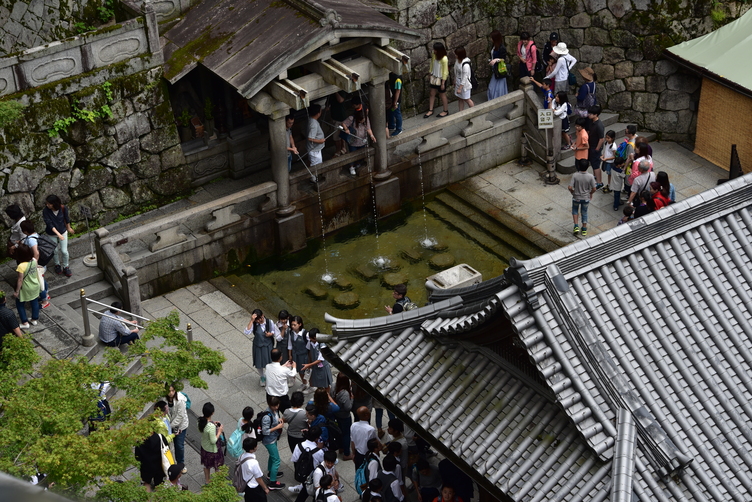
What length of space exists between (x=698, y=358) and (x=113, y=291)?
552 inches

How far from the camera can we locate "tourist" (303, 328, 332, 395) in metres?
21.8

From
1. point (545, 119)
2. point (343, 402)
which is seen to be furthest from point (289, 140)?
point (343, 402)

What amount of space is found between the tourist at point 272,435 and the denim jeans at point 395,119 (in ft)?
37.2

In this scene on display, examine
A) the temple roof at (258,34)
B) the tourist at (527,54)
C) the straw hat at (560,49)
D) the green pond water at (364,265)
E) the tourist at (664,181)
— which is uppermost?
the temple roof at (258,34)

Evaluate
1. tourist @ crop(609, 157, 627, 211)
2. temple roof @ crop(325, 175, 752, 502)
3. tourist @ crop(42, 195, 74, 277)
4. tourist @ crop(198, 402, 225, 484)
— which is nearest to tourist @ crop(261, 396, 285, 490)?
tourist @ crop(198, 402, 225, 484)

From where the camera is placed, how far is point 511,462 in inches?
573

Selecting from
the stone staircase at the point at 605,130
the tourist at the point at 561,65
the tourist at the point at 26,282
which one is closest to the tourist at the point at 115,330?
the tourist at the point at 26,282

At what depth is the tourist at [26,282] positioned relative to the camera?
2195cm

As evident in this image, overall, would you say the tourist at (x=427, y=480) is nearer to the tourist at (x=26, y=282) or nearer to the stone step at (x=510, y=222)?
the tourist at (x=26, y=282)

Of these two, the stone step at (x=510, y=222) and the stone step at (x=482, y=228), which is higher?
the stone step at (x=510, y=222)

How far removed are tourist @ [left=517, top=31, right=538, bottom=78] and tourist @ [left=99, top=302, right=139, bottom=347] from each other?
14.2 metres

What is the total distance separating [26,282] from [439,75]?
1314 cm

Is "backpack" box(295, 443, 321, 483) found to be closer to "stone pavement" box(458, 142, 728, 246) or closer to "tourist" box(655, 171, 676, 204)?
"tourist" box(655, 171, 676, 204)

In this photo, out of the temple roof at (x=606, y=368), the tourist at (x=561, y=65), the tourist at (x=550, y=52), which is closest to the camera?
the temple roof at (x=606, y=368)
